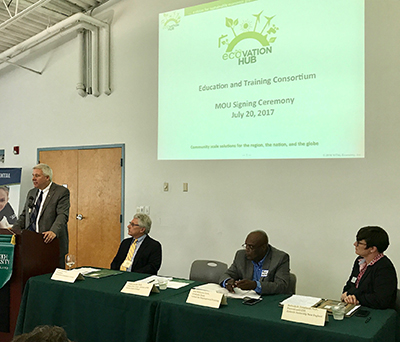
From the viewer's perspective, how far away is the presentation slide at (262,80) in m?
3.94

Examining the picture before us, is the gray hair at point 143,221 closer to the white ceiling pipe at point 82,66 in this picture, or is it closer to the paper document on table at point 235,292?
the paper document on table at point 235,292

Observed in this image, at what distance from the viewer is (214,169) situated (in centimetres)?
493

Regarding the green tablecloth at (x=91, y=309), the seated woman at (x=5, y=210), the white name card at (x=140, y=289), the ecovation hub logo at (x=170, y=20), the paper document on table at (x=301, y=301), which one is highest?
the ecovation hub logo at (x=170, y=20)

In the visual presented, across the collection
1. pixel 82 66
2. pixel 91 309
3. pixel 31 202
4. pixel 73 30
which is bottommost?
A: pixel 91 309

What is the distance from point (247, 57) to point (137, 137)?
6.07 feet

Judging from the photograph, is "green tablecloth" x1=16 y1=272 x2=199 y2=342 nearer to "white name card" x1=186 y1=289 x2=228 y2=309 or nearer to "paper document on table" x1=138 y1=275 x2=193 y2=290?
"paper document on table" x1=138 y1=275 x2=193 y2=290

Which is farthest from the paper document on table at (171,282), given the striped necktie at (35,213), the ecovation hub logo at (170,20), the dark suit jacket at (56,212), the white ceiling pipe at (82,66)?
the white ceiling pipe at (82,66)

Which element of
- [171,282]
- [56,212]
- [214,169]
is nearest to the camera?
[171,282]

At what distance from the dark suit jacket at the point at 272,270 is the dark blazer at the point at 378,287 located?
0.40 meters

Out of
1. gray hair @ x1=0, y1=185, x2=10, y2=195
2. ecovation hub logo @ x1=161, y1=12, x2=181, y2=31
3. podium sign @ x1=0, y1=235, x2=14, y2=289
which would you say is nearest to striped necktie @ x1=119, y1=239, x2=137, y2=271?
podium sign @ x1=0, y1=235, x2=14, y2=289

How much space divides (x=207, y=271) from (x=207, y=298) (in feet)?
3.84

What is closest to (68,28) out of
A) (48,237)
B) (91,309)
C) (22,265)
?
(48,237)

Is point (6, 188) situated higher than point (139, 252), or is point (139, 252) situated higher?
point (6, 188)

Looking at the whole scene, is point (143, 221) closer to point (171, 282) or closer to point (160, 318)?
point (171, 282)
